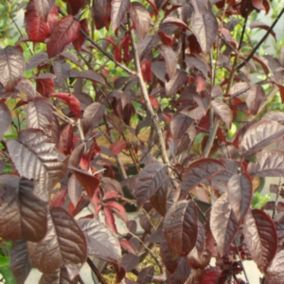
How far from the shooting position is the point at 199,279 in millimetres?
1343

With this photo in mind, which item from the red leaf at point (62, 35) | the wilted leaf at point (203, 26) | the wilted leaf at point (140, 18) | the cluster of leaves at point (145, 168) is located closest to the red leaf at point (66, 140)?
the cluster of leaves at point (145, 168)

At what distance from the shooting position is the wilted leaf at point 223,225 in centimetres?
103

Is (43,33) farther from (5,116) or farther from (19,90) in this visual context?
(5,116)

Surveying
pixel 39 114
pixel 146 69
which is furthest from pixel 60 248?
pixel 146 69

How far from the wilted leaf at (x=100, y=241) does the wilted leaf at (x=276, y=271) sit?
280 millimetres

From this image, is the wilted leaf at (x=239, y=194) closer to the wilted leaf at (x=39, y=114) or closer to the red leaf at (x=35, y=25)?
the wilted leaf at (x=39, y=114)

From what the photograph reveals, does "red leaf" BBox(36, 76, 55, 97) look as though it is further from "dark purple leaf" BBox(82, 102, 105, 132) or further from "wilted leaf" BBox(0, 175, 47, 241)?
"wilted leaf" BBox(0, 175, 47, 241)

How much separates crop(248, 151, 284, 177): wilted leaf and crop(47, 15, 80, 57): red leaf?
60 centimetres

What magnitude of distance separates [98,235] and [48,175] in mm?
279

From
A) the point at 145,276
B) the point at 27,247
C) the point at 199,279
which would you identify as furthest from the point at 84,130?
the point at 27,247

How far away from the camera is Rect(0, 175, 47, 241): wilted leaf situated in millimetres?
903

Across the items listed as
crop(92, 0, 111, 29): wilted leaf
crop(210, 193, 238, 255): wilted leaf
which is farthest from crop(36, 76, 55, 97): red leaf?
crop(210, 193, 238, 255): wilted leaf

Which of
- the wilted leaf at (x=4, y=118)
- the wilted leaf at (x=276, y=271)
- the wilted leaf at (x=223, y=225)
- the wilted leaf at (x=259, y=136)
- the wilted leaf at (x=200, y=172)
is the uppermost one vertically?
the wilted leaf at (x=4, y=118)

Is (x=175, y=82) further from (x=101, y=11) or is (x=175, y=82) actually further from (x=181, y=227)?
(x=181, y=227)
